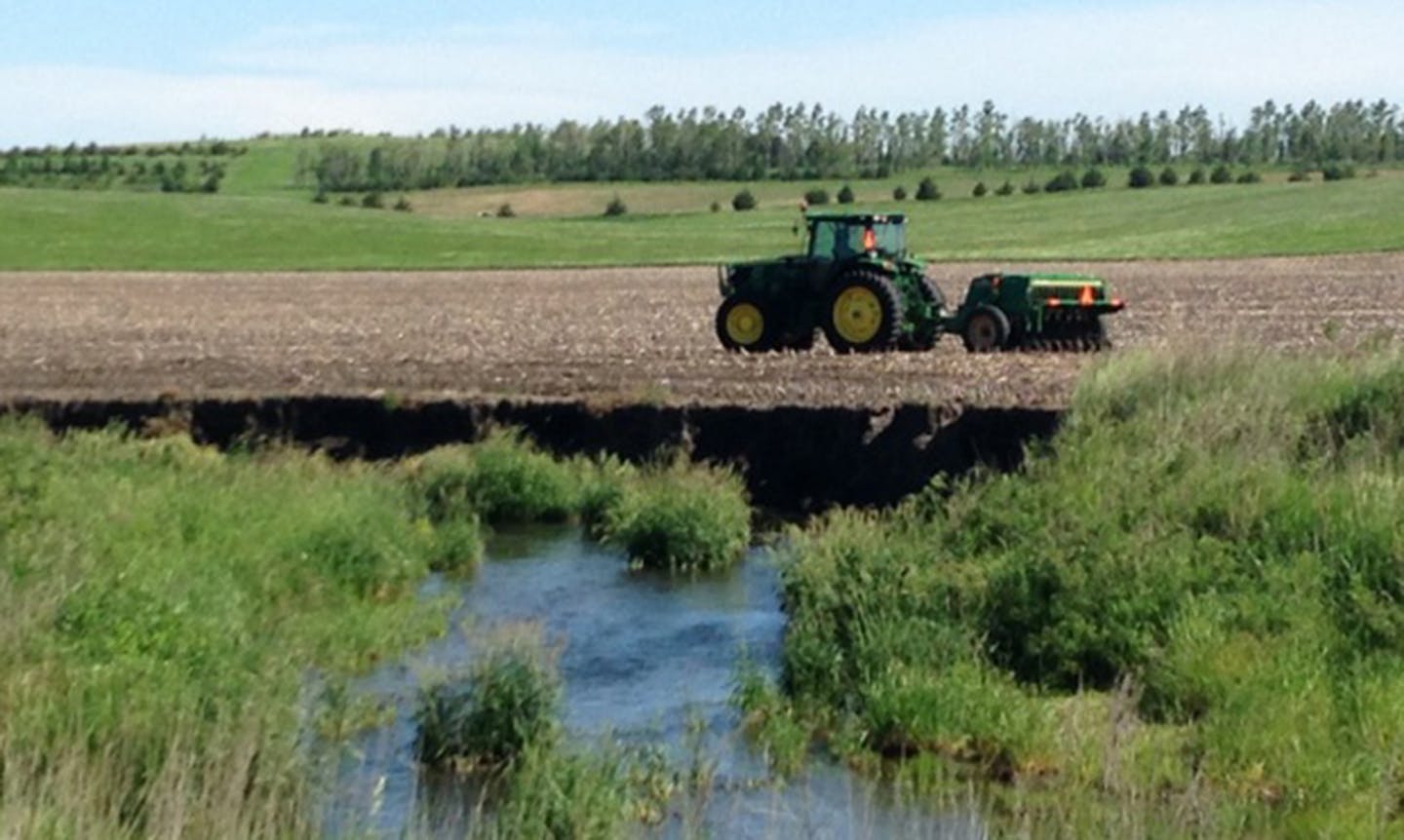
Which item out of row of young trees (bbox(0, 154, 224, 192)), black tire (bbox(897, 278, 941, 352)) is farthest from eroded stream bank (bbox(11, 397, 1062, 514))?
row of young trees (bbox(0, 154, 224, 192))

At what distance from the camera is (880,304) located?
100ft

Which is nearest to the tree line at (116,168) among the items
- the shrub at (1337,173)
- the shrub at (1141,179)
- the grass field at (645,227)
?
the grass field at (645,227)

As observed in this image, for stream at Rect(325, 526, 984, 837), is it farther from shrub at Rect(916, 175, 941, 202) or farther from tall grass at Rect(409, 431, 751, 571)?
shrub at Rect(916, 175, 941, 202)

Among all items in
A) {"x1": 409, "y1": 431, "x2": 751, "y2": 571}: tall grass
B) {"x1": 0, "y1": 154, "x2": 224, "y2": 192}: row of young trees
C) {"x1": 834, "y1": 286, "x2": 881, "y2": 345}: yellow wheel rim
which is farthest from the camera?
{"x1": 0, "y1": 154, "x2": 224, "y2": 192}: row of young trees

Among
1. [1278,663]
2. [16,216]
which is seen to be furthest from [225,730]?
[16,216]

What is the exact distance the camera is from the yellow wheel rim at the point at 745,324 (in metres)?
31.9

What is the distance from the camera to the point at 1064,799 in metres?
11.8

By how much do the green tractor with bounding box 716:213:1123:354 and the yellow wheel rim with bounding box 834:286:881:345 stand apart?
0.04 ft

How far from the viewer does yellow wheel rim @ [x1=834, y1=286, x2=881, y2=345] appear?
30.6 meters

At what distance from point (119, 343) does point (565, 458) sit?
557 inches

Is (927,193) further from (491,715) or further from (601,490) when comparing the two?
(491,715)

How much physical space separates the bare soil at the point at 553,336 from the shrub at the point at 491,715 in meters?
11.4

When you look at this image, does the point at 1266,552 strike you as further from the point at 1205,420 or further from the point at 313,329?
the point at 313,329

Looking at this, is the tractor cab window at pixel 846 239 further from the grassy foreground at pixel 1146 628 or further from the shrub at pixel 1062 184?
the shrub at pixel 1062 184
